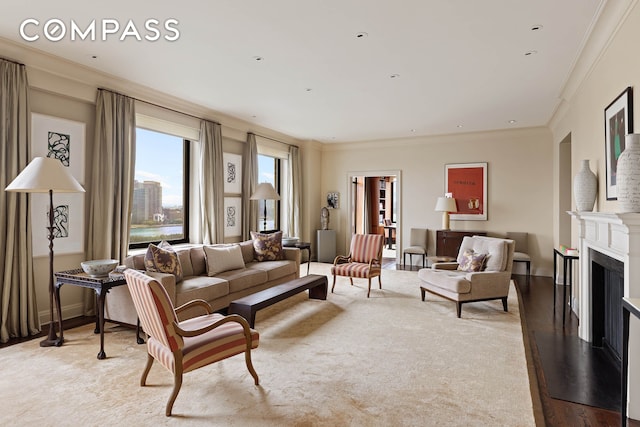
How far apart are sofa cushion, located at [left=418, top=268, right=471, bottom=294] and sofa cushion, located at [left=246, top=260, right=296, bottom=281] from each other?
2.01m

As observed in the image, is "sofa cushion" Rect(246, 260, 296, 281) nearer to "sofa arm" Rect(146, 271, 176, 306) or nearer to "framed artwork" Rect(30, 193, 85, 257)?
"sofa arm" Rect(146, 271, 176, 306)

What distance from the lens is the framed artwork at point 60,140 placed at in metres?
4.08

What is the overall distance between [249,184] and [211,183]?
104 cm

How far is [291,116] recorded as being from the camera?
21.9 feet

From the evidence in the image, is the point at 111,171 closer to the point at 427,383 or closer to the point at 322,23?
the point at 322,23

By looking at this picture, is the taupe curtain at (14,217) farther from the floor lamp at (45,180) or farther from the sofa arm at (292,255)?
the sofa arm at (292,255)

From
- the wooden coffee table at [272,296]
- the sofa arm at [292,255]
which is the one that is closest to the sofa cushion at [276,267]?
the sofa arm at [292,255]

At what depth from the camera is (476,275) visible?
4602 mm

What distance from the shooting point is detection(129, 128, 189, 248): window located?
17.9ft

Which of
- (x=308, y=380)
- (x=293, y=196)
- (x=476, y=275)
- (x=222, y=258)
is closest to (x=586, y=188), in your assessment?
(x=476, y=275)

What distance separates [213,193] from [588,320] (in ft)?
17.2

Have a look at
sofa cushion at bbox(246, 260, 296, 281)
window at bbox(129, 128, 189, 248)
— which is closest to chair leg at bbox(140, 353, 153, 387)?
sofa cushion at bbox(246, 260, 296, 281)

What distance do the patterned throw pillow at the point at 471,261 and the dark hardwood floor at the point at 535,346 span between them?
0.78m

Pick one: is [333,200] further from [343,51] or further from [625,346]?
A: [625,346]
